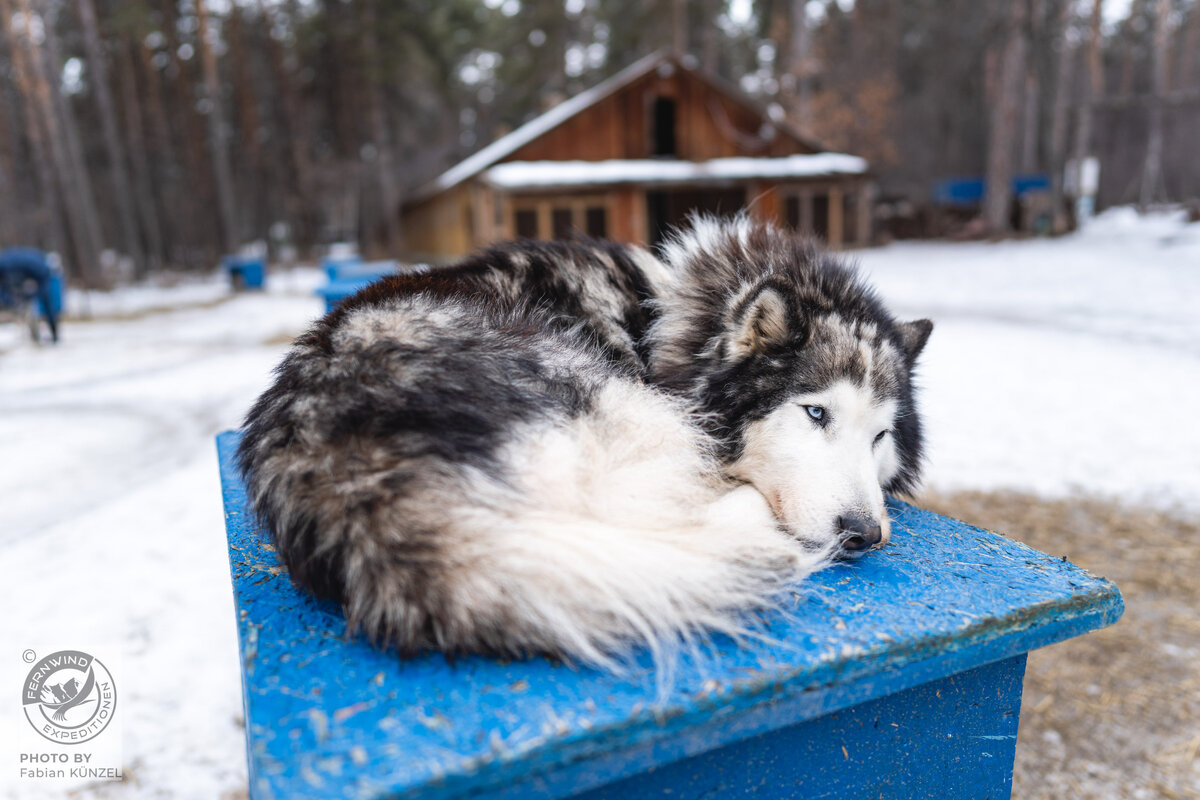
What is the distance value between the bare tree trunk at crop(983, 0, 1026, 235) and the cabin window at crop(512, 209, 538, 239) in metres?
12.4

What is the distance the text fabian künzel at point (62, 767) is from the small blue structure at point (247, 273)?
55.4 ft

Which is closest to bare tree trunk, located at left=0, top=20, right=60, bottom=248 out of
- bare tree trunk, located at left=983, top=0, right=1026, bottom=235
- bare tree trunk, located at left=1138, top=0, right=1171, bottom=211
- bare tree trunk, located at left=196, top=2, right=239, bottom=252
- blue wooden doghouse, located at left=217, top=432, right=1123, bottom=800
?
bare tree trunk, located at left=196, top=2, right=239, bottom=252

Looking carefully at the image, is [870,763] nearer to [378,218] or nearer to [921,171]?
[378,218]

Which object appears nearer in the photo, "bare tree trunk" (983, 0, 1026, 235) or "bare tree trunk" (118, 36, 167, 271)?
"bare tree trunk" (983, 0, 1026, 235)

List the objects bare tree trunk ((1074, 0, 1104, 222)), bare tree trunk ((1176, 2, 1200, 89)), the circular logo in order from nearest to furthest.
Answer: the circular logo
bare tree trunk ((1074, 0, 1104, 222))
bare tree trunk ((1176, 2, 1200, 89))

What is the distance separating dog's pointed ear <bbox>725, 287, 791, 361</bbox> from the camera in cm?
179

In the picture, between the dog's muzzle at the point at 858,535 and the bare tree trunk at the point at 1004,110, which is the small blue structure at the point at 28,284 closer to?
the dog's muzzle at the point at 858,535

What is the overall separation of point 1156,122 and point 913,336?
26051mm

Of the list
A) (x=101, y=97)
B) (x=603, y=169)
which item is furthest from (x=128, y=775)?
(x=101, y=97)

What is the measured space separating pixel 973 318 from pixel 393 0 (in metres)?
22.0

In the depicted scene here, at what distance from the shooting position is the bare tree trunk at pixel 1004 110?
17656 mm

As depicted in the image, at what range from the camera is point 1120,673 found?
8.23ft

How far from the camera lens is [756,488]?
1.74 meters

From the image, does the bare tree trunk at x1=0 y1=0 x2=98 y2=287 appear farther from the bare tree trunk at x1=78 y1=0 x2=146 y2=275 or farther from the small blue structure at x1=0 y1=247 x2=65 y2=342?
the small blue structure at x1=0 y1=247 x2=65 y2=342
